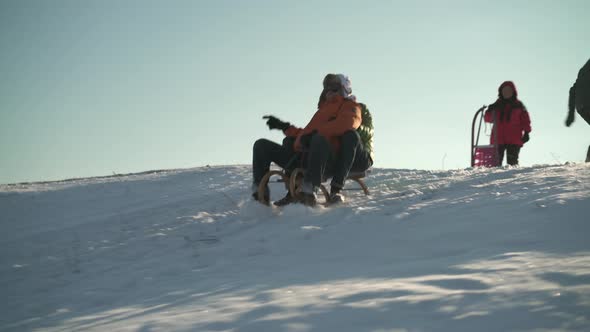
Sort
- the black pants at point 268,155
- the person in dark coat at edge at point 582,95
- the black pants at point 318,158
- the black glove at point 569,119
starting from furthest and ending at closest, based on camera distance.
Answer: the black glove at point 569,119 → the person in dark coat at edge at point 582,95 → the black pants at point 268,155 → the black pants at point 318,158

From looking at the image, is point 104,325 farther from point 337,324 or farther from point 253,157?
point 253,157

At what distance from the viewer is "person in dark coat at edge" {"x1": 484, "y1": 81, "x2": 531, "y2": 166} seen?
27.2 feet

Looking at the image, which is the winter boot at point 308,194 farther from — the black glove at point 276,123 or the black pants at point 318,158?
the black glove at point 276,123

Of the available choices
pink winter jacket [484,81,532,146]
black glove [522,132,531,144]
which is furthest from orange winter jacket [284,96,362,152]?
black glove [522,132,531,144]

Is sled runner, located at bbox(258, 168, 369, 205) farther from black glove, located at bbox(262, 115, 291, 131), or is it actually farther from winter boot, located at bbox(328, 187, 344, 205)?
black glove, located at bbox(262, 115, 291, 131)

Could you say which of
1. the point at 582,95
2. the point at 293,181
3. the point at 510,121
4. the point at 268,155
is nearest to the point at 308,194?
the point at 293,181

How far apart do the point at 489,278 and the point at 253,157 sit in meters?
3.09

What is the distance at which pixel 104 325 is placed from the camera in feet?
7.13

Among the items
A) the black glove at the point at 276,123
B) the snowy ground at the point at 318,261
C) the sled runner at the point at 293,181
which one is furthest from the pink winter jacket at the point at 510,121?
the black glove at the point at 276,123

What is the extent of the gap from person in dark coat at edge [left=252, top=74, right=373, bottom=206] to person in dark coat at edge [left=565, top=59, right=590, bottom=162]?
3.57 meters

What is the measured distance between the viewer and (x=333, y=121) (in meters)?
4.62

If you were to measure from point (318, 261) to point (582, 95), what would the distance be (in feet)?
18.0

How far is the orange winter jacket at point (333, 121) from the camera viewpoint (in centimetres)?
461

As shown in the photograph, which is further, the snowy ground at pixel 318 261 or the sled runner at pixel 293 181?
the sled runner at pixel 293 181
